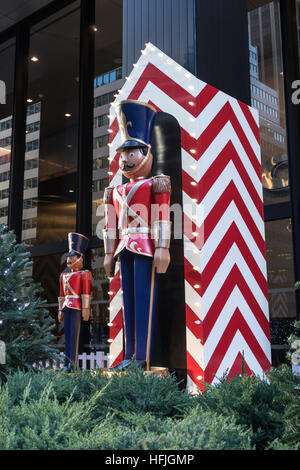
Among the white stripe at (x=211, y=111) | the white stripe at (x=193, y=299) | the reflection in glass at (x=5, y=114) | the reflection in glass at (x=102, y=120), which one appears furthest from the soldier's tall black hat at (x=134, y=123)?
the reflection in glass at (x=5, y=114)

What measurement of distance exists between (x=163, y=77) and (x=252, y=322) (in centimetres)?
191

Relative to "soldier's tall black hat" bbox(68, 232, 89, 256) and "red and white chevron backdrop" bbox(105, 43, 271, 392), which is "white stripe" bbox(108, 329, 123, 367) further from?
"soldier's tall black hat" bbox(68, 232, 89, 256)

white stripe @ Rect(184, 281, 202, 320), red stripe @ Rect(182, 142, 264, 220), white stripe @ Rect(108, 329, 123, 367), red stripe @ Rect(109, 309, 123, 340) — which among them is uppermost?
red stripe @ Rect(182, 142, 264, 220)

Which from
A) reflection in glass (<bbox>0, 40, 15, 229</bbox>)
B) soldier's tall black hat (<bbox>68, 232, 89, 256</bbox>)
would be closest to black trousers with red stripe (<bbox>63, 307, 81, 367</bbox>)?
soldier's tall black hat (<bbox>68, 232, 89, 256</bbox>)

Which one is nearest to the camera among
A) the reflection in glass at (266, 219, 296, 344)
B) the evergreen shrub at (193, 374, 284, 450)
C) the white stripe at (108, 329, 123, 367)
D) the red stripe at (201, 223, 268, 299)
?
the evergreen shrub at (193, 374, 284, 450)

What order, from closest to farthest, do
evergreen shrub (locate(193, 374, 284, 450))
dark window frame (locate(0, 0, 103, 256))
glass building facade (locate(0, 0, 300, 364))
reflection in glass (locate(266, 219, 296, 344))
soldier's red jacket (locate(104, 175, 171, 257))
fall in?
evergreen shrub (locate(193, 374, 284, 450)) < soldier's red jacket (locate(104, 175, 171, 257)) < glass building facade (locate(0, 0, 300, 364)) < reflection in glass (locate(266, 219, 296, 344)) < dark window frame (locate(0, 0, 103, 256))

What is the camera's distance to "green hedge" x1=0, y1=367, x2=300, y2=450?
4.73 feet

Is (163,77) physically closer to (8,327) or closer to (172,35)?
(172,35)

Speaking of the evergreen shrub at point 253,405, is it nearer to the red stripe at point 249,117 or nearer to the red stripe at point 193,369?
the red stripe at point 193,369

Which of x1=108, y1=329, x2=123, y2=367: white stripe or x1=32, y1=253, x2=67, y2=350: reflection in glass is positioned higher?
x1=32, y1=253, x2=67, y2=350: reflection in glass

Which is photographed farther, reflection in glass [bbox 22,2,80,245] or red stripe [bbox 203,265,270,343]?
reflection in glass [bbox 22,2,80,245]

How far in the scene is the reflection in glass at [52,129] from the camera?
8.21 meters

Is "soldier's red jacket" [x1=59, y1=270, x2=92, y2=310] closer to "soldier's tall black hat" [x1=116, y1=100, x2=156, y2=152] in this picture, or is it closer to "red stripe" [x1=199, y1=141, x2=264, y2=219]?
"red stripe" [x1=199, y1=141, x2=264, y2=219]
